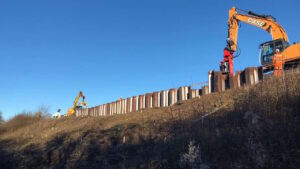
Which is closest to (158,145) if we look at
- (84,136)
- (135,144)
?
(135,144)

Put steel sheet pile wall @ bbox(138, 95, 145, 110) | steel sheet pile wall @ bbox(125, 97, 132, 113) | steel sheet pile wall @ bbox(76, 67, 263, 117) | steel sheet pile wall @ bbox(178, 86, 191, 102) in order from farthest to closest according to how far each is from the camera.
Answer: steel sheet pile wall @ bbox(125, 97, 132, 113)
steel sheet pile wall @ bbox(138, 95, 145, 110)
steel sheet pile wall @ bbox(178, 86, 191, 102)
steel sheet pile wall @ bbox(76, 67, 263, 117)

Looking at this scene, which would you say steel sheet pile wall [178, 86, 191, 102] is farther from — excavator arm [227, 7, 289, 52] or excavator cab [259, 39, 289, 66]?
excavator cab [259, 39, 289, 66]

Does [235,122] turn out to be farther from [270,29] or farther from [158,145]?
[270,29]

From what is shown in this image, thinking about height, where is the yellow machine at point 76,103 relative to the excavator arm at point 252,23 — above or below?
below

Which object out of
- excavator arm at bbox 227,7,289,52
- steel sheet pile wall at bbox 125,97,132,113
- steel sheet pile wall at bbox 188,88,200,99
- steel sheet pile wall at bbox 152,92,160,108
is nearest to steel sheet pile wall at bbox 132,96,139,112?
steel sheet pile wall at bbox 125,97,132,113

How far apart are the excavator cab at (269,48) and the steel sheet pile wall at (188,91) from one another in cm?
225

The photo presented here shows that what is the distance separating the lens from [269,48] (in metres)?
15.6

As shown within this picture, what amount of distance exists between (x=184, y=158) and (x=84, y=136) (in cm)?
587

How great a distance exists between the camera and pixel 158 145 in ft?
19.8

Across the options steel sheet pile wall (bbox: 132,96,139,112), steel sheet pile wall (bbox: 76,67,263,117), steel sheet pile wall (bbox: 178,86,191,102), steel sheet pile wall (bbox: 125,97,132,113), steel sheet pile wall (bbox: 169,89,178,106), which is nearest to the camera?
steel sheet pile wall (bbox: 76,67,263,117)

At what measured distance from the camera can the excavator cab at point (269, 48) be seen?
1512 cm

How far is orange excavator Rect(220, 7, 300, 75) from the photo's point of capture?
1411 cm

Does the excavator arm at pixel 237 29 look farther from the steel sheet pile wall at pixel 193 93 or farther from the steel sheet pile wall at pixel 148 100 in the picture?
the steel sheet pile wall at pixel 148 100

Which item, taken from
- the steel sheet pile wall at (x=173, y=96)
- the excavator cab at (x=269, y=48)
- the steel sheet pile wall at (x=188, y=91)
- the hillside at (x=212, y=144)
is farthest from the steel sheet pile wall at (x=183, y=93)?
the hillside at (x=212, y=144)
